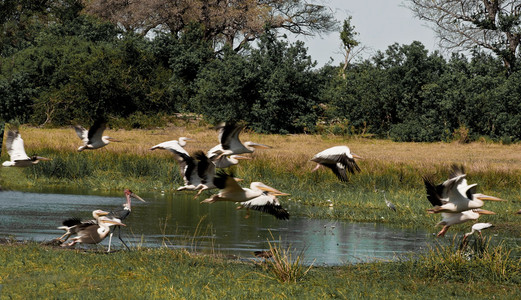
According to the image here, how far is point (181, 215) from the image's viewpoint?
56.4 feet

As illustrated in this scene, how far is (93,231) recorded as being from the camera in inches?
454

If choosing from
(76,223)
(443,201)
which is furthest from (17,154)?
(443,201)

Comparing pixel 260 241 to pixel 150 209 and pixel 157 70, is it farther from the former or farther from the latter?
pixel 157 70

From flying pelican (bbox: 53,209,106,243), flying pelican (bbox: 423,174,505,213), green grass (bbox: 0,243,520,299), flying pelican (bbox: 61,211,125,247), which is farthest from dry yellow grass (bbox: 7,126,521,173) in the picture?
green grass (bbox: 0,243,520,299)

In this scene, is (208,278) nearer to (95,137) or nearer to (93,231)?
(93,231)

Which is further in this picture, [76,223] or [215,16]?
[215,16]

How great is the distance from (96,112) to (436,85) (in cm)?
1591

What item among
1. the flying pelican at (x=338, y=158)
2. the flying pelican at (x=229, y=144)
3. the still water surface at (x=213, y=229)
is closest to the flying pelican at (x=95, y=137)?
the still water surface at (x=213, y=229)

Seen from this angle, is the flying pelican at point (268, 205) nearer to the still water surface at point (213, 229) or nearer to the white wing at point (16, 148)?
the still water surface at point (213, 229)

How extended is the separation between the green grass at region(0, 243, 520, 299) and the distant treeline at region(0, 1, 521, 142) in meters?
25.0

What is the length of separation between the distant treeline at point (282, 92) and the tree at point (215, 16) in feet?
19.6

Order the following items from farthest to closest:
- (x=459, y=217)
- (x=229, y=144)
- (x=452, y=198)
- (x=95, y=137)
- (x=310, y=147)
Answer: (x=310, y=147), (x=95, y=137), (x=229, y=144), (x=459, y=217), (x=452, y=198)

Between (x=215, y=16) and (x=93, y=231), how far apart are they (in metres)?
35.9

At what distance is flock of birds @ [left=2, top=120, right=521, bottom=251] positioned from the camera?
1096 cm
